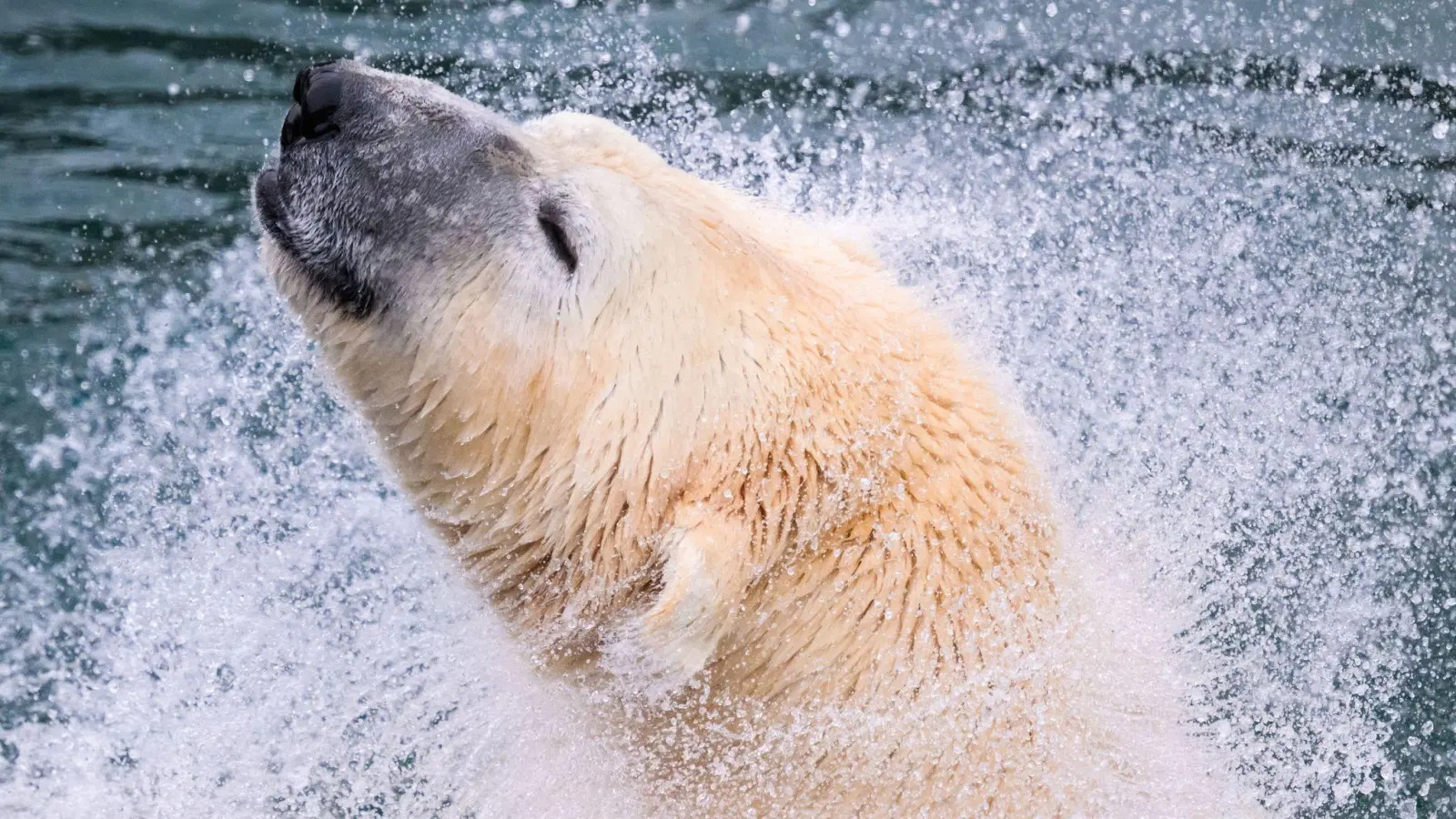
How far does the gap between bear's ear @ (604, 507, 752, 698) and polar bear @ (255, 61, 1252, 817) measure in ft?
0.04

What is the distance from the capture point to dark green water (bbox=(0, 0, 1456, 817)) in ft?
13.8

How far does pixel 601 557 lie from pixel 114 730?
243cm

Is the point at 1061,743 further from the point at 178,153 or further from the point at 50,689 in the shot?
the point at 178,153

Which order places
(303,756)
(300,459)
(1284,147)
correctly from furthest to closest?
A: (1284,147) < (300,459) < (303,756)

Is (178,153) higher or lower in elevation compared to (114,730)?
higher

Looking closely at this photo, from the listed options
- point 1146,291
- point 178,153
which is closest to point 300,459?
point 178,153

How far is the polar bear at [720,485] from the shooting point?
2.66m

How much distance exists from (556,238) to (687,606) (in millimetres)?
883

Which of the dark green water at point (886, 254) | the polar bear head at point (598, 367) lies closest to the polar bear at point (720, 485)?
the polar bear head at point (598, 367)

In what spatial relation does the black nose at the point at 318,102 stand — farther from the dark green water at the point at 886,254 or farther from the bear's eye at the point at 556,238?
the dark green water at the point at 886,254

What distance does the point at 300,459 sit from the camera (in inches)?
193

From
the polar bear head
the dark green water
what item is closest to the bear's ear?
the polar bear head

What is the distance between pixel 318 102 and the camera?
9.78 feet

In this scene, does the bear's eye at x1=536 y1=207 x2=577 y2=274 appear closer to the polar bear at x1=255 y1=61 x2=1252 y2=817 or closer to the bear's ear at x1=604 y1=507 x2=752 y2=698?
the polar bear at x1=255 y1=61 x2=1252 y2=817
